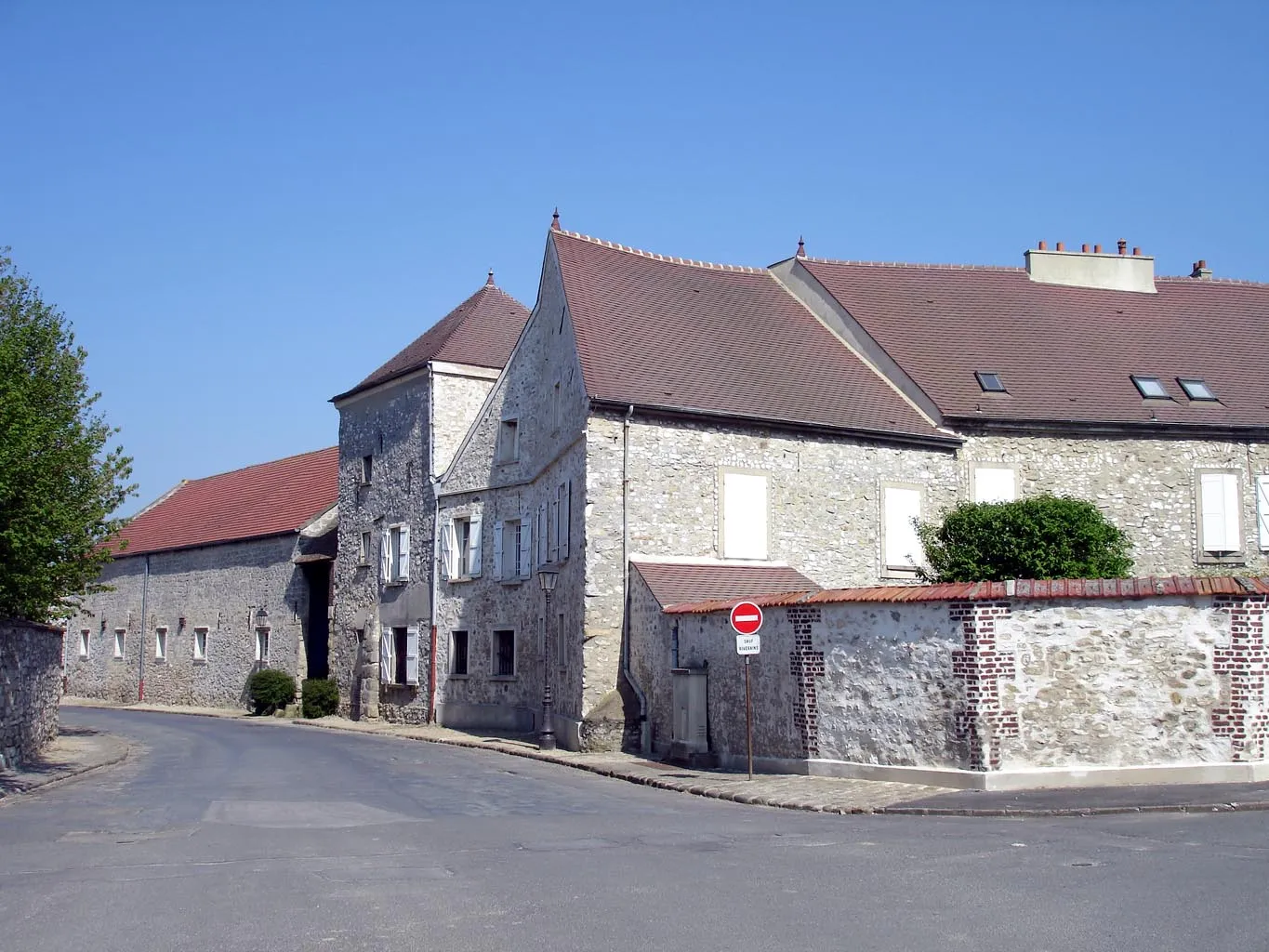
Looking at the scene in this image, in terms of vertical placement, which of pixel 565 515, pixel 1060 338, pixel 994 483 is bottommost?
pixel 565 515

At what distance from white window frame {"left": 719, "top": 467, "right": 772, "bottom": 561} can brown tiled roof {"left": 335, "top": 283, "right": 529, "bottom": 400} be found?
390 inches

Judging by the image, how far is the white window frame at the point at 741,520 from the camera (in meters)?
23.4

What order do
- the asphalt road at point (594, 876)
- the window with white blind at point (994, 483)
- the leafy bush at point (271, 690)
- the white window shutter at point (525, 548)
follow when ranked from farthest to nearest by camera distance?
1. the leafy bush at point (271, 690)
2. the white window shutter at point (525, 548)
3. the window with white blind at point (994, 483)
4. the asphalt road at point (594, 876)

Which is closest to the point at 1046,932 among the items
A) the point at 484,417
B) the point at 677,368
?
the point at 677,368

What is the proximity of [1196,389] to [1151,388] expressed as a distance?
0.98 m

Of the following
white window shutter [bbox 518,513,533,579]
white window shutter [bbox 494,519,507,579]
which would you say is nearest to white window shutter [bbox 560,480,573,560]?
Result: white window shutter [bbox 518,513,533,579]

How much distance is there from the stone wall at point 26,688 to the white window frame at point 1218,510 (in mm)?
21779

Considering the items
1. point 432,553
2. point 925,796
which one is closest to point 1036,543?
point 925,796

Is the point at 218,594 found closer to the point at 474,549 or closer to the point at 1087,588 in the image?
the point at 474,549

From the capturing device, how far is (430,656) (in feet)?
98.6

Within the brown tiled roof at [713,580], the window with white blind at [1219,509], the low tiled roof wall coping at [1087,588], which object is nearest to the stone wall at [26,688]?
the brown tiled roof at [713,580]

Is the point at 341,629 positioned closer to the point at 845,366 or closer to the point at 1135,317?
the point at 845,366

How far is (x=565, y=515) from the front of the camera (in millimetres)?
24188

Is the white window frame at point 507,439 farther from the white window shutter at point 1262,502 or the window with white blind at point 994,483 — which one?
the white window shutter at point 1262,502
